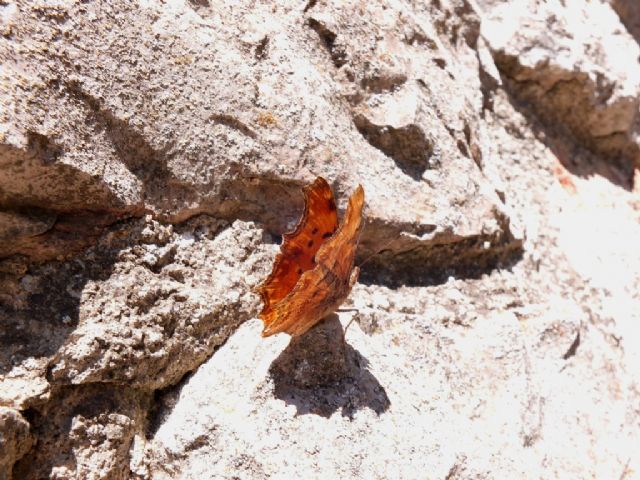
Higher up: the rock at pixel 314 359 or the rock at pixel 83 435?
the rock at pixel 314 359

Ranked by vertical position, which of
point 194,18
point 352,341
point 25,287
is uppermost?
point 194,18

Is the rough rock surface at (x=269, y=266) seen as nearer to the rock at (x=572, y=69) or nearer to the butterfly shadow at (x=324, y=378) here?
the butterfly shadow at (x=324, y=378)

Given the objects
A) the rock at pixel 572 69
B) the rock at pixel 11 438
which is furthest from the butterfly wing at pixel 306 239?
the rock at pixel 572 69

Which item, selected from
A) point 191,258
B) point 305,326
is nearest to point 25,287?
point 191,258

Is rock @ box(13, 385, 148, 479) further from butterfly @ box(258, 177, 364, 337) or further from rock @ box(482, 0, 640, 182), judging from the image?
rock @ box(482, 0, 640, 182)

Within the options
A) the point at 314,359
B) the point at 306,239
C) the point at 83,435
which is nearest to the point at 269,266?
the point at 306,239

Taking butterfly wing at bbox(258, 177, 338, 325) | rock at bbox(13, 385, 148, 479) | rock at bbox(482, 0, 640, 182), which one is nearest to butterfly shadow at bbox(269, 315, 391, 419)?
butterfly wing at bbox(258, 177, 338, 325)

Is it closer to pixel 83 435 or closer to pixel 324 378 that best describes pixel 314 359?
pixel 324 378

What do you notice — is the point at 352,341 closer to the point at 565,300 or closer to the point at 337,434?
the point at 337,434
